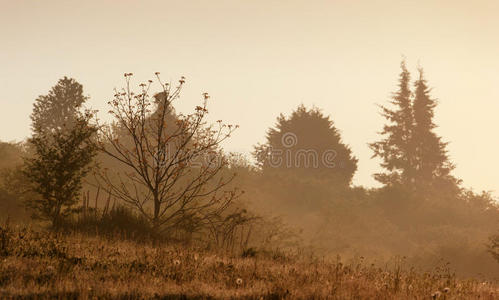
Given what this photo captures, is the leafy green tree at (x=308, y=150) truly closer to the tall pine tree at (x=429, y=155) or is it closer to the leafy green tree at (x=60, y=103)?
the tall pine tree at (x=429, y=155)

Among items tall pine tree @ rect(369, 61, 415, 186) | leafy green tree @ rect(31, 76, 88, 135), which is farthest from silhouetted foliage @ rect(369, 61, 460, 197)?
leafy green tree @ rect(31, 76, 88, 135)

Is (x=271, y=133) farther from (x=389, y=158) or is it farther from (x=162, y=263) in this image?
(x=162, y=263)

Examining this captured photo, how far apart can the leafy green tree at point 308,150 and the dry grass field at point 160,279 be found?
36.2 m

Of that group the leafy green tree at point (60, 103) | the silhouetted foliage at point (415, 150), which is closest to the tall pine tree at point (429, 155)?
the silhouetted foliage at point (415, 150)

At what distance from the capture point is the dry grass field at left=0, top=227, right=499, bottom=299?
567 centimetres

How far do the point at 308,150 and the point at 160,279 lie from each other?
42.7m

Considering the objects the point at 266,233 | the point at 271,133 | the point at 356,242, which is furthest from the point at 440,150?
the point at 266,233

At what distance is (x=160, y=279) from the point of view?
6445 millimetres

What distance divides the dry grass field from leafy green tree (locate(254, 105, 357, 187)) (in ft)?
119

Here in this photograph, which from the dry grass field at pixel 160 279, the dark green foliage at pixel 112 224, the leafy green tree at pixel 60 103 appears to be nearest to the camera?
the dry grass field at pixel 160 279

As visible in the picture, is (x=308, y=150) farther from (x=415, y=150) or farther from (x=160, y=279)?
(x=160, y=279)

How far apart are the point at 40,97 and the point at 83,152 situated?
34022mm

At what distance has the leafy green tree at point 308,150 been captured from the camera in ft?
152

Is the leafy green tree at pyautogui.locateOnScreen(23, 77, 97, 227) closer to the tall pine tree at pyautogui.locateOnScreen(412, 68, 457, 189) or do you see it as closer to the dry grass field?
the dry grass field
